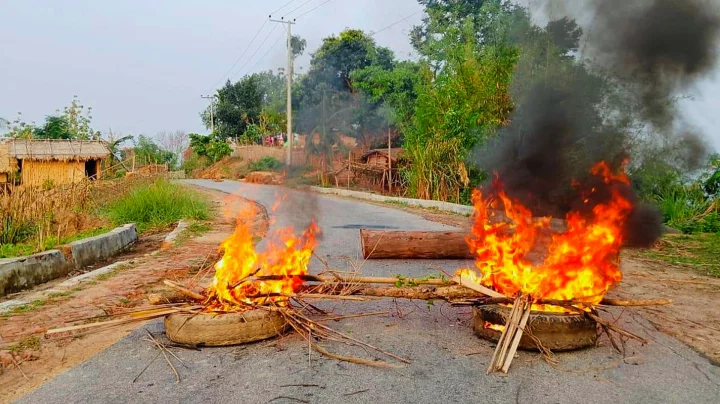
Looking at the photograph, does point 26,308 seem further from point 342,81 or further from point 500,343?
point 342,81

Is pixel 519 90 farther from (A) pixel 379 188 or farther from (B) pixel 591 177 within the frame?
(A) pixel 379 188

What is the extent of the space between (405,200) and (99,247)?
1151 centimetres

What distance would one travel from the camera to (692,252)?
29.9 ft

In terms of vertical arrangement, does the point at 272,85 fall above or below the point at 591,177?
above

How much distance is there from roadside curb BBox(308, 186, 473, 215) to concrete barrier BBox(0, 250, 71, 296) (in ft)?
18.7

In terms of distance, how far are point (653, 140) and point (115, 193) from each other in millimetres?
13054

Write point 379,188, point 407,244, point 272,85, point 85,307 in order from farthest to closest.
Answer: point 272,85
point 379,188
point 407,244
point 85,307

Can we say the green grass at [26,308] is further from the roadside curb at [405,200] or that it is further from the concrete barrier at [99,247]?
the roadside curb at [405,200]

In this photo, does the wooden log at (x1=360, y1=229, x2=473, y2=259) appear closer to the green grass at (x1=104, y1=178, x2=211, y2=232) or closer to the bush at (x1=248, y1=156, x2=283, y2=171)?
the green grass at (x1=104, y1=178, x2=211, y2=232)

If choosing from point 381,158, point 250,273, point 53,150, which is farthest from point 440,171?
point 53,150

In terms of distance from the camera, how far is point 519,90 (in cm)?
1248

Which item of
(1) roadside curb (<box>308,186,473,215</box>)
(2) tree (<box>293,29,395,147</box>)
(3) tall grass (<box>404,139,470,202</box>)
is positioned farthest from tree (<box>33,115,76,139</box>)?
(3) tall grass (<box>404,139,470,202</box>)

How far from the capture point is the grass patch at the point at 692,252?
8000 mm

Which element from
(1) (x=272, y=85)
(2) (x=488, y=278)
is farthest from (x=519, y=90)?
(1) (x=272, y=85)
